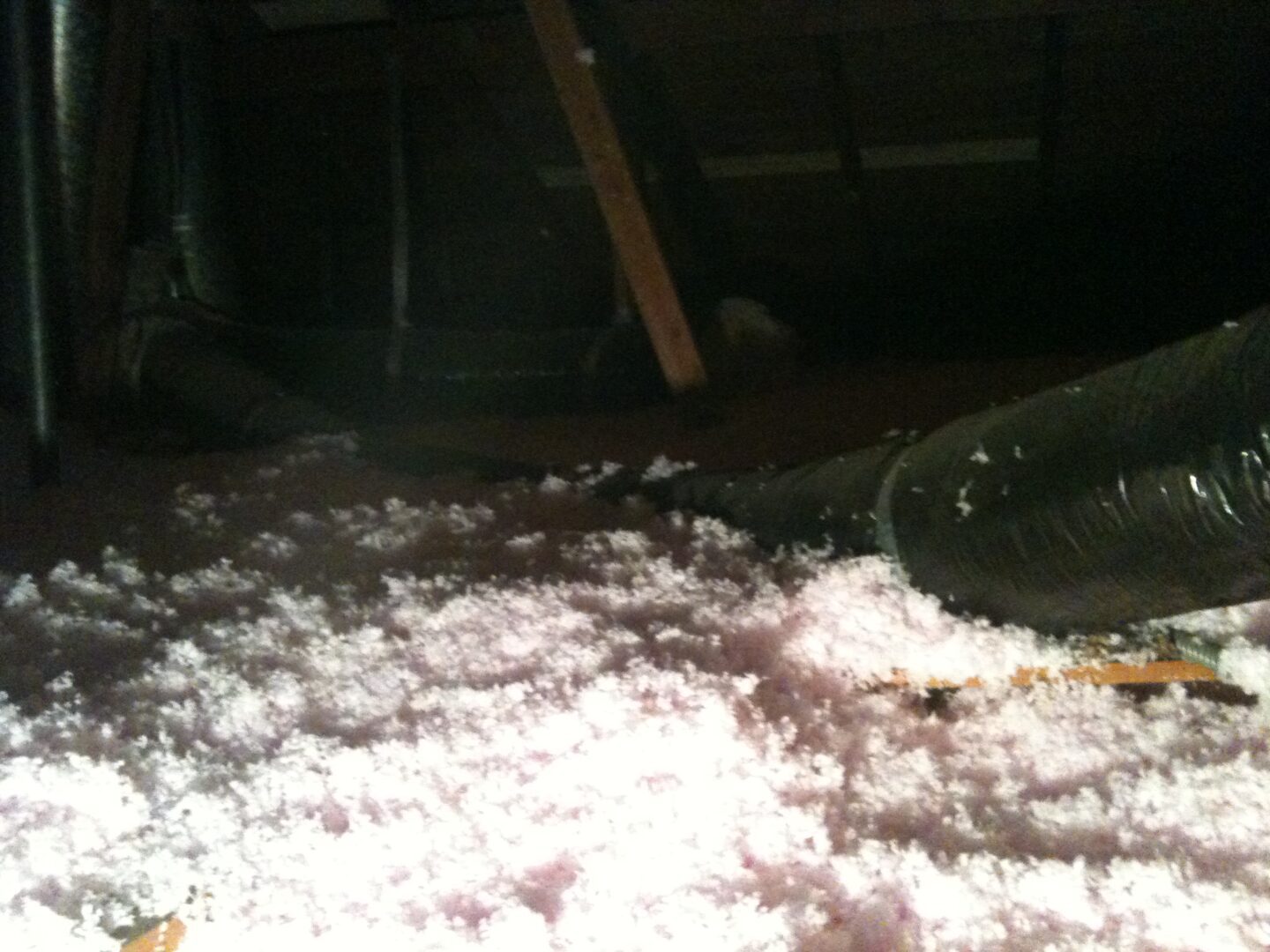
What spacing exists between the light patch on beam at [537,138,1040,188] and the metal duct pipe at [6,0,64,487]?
4.33 ft

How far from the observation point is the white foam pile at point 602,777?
84 cm

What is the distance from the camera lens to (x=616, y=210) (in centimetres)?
201

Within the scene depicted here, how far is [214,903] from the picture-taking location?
0.86 m

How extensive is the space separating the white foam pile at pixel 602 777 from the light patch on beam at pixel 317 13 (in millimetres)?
1714

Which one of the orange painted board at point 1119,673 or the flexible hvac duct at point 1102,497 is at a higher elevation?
the flexible hvac duct at point 1102,497

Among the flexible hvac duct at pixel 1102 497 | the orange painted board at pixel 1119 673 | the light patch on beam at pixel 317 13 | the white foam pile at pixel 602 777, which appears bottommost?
the white foam pile at pixel 602 777

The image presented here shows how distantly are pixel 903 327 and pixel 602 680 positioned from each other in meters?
2.31

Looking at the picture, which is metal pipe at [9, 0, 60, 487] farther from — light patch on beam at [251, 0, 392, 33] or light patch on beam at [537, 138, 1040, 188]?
light patch on beam at [537, 138, 1040, 188]

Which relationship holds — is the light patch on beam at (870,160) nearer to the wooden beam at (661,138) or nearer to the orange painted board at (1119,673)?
the wooden beam at (661,138)

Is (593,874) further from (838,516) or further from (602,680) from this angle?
(838,516)

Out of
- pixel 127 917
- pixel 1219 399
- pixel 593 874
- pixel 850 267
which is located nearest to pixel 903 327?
pixel 850 267

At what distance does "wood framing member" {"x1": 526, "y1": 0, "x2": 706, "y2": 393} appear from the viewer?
6.12ft

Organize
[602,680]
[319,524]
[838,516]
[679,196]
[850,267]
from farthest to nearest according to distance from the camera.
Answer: [850,267], [679,196], [319,524], [838,516], [602,680]

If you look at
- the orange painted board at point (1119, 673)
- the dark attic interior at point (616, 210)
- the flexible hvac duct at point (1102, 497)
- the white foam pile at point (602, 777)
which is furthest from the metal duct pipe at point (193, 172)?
the orange painted board at point (1119, 673)
